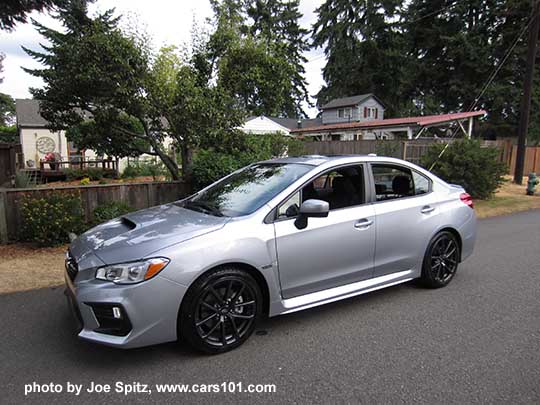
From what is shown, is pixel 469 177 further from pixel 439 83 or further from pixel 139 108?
pixel 439 83

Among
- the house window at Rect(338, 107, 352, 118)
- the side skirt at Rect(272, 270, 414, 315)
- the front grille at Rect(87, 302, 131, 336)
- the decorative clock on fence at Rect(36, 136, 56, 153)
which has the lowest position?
the side skirt at Rect(272, 270, 414, 315)

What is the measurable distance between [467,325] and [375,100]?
37784 mm

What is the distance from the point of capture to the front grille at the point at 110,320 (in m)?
2.68

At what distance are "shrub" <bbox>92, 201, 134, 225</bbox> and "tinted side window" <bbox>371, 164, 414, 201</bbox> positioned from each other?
472cm

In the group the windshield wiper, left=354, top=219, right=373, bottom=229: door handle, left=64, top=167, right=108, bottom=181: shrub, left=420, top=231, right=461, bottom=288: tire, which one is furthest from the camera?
left=64, top=167, right=108, bottom=181: shrub

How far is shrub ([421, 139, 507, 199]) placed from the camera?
11422mm

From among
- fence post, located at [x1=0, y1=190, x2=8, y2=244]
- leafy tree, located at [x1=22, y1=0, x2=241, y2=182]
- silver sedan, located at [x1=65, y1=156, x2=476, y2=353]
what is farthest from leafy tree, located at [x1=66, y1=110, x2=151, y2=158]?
silver sedan, located at [x1=65, y1=156, x2=476, y2=353]

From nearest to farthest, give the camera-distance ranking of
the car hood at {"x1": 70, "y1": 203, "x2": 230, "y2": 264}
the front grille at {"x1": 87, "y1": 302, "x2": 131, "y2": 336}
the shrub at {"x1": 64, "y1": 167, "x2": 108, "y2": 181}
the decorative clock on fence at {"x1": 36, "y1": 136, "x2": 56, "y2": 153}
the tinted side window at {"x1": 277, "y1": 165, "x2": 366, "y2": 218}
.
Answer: the front grille at {"x1": 87, "y1": 302, "x2": 131, "y2": 336} < the car hood at {"x1": 70, "y1": 203, "x2": 230, "y2": 264} < the tinted side window at {"x1": 277, "y1": 165, "x2": 366, "y2": 218} < the shrub at {"x1": 64, "y1": 167, "x2": 108, "y2": 181} < the decorative clock on fence at {"x1": 36, "y1": 136, "x2": 56, "y2": 153}

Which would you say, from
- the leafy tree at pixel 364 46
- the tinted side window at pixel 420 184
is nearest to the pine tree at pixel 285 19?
the leafy tree at pixel 364 46

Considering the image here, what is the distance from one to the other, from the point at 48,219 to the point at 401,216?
17.4 feet

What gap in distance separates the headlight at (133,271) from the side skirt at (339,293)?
115cm

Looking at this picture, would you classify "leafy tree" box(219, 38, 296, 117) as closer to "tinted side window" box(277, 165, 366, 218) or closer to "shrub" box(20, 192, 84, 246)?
"shrub" box(20, 192, 84, 246)

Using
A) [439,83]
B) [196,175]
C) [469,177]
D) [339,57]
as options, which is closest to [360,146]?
[469,177]

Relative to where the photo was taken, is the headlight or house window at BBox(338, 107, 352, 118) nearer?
the headlight
